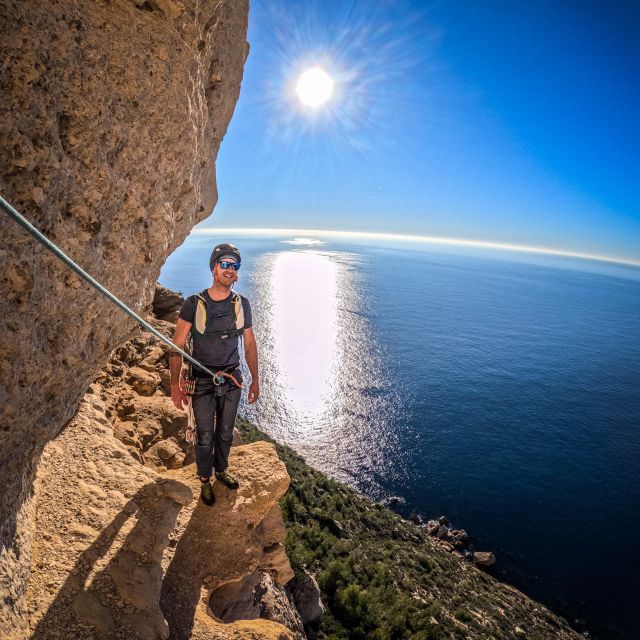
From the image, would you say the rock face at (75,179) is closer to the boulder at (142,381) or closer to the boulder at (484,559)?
the boulder at (142,381)

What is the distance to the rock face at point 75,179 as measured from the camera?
9.41 ft

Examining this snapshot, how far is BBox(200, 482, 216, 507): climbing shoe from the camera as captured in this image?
5.72m

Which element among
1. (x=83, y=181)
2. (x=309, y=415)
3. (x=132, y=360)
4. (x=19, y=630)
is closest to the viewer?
(x=19, y=630)

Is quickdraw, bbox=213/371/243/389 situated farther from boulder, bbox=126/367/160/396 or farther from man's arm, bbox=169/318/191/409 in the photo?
boulder, bbox=126/367/160/396

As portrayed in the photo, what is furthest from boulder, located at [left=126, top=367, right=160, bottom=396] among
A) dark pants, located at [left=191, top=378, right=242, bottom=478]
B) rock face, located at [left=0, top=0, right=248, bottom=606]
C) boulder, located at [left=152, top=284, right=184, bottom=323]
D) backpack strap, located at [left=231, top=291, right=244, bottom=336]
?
boulder, located at [left=152, top=284, right=184, bottom=323]

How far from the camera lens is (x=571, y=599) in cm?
3297

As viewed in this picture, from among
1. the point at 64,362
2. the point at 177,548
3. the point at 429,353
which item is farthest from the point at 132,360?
the point at 429,353

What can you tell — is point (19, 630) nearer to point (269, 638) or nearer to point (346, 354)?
point (269, 638)

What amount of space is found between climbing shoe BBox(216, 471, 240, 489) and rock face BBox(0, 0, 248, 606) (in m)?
2.65

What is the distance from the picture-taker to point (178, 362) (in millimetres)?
4648

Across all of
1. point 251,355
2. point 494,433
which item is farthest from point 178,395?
point 494,433

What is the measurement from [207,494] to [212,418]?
1684 mm

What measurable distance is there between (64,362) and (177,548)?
365 centimetres

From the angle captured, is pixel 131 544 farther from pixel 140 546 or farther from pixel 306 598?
pixel 306 598
